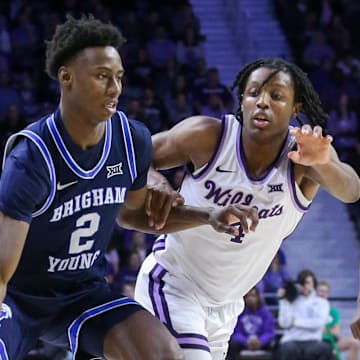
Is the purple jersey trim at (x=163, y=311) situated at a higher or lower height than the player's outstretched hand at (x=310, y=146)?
lower

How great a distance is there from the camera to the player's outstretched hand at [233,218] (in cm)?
386

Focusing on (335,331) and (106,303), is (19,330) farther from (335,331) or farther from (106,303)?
(335,331)

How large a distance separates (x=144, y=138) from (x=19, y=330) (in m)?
0.95

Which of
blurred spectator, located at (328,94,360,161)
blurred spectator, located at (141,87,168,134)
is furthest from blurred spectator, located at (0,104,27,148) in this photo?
blurred spectator, located at (328,94,360,161)

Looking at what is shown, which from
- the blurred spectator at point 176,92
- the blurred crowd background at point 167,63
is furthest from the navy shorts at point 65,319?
the blurred spectator at point 176,92

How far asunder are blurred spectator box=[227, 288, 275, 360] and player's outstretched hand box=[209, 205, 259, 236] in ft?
15.9

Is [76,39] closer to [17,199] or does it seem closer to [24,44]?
[17,199]

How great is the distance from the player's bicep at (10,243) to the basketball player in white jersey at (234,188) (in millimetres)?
955

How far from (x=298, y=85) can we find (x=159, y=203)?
899 millimetres

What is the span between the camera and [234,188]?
4.52m

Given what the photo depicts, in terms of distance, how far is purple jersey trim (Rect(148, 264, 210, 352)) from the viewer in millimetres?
4394

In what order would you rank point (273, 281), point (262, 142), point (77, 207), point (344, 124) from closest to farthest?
point (77, 207) → point (262, 142) → point (273, 281) → point (344, 124)

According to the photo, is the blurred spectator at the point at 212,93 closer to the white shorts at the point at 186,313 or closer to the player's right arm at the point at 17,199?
the white shorts at the point at 186,313

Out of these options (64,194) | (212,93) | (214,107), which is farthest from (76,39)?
(212,93)
